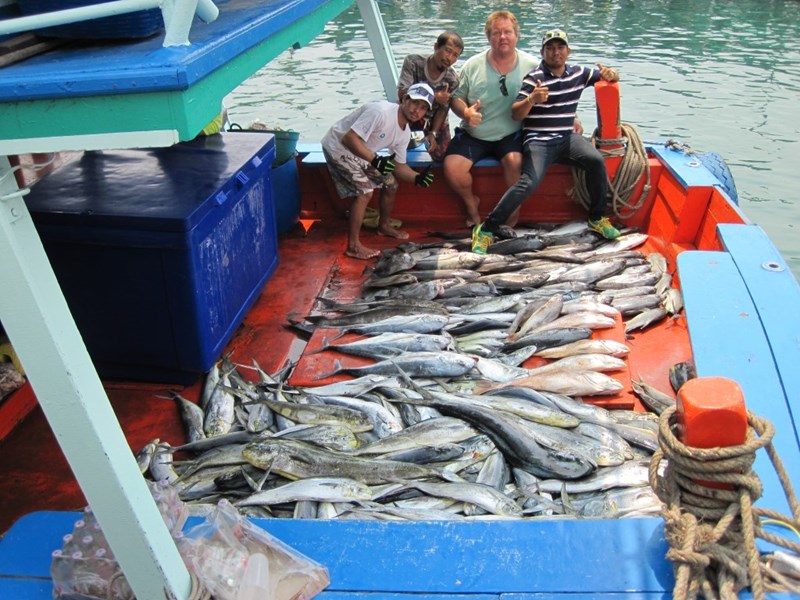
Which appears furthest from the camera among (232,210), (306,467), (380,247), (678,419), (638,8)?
(638,8)

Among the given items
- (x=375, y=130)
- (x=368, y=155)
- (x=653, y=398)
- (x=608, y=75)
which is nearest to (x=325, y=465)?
(x=653, y=398)

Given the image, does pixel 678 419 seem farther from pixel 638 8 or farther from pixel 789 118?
pixel 638 8

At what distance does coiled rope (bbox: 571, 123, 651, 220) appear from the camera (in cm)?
597

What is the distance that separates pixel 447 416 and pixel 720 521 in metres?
1.72

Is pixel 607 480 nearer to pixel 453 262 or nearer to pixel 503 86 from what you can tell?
pixel 453 262

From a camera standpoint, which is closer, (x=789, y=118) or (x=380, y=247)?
(x=380, y=247)

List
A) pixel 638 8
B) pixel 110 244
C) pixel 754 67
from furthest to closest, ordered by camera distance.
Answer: pixel 638 8
pixel 754 67
pixel 110 244

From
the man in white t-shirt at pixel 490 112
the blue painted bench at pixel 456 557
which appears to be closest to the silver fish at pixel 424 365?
the blue painted bench at pixel 456 557

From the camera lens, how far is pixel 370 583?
2.10m

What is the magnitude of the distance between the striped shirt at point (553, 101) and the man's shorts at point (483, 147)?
0.17 metres

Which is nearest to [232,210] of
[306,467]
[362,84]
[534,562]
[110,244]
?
[110,244]

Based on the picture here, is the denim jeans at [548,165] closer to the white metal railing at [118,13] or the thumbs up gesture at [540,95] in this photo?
the thumbs up gesture at [540,95]

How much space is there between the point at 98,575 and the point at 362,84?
56.8ft

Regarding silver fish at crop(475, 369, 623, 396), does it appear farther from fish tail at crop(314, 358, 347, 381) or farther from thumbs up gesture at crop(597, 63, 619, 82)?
thumbs up gesture at crop(597, 63, 619, 82)
